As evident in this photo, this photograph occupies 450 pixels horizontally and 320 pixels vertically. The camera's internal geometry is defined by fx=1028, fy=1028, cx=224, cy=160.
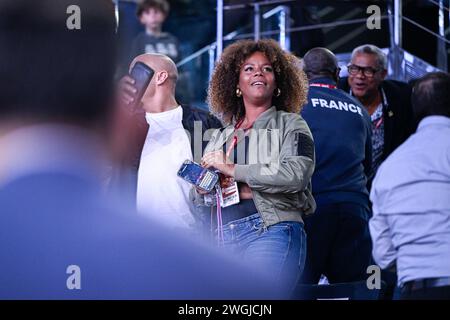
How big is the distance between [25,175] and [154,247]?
1.58 ft

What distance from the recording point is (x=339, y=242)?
3.73 meters

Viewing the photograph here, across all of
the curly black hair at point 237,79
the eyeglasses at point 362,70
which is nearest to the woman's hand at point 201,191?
the curly black hair at point 237,79

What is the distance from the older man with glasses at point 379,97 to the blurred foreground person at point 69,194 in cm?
78

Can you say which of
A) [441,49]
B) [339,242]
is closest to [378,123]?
[339,242]

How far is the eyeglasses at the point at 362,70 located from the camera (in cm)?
384

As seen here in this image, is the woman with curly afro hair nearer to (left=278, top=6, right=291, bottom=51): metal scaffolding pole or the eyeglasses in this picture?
the eyeglasses

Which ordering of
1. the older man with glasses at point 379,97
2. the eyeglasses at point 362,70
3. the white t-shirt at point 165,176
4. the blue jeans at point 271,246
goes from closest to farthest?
the blue jeans at point 271,246, the white t-shirt at point 165,176, the older man with glasses at point 379,97, the eyeglasses at point 362,70

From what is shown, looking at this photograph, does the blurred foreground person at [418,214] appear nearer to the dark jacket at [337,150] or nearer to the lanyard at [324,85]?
the dark jacket at [337,150]

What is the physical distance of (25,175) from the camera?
3.32 meters

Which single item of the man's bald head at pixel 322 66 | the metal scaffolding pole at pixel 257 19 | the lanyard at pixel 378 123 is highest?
the metal scaffolding pole at pixel 257 19

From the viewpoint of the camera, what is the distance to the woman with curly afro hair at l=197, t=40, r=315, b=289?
10.6 feet

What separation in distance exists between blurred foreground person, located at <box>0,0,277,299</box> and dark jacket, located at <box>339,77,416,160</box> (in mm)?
741

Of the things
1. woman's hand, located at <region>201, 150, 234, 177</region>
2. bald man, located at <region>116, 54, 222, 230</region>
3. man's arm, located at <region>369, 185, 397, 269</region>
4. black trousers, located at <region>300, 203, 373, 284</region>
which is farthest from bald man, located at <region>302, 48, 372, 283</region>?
man's arm, located at <region>369, 185, 397, 269</region>

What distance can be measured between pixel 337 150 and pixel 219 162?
61 centimetres
